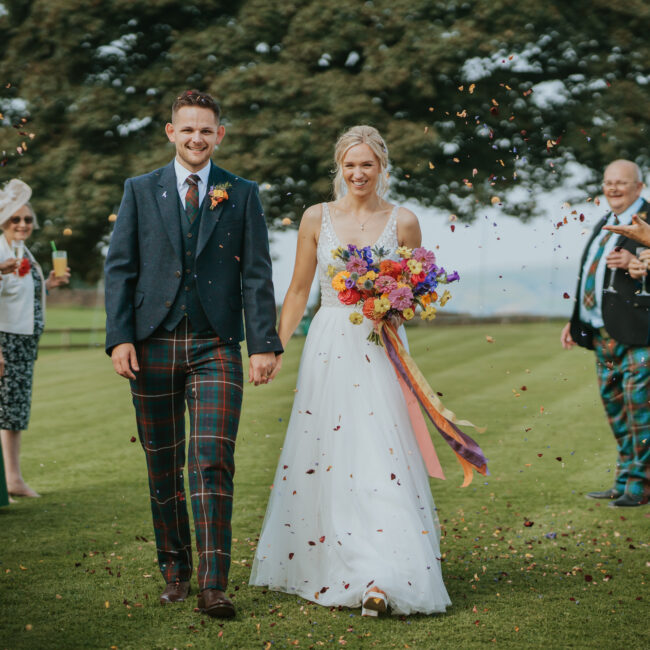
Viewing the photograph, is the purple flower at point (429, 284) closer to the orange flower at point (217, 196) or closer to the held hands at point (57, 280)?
the orange flower at point (217, 196)

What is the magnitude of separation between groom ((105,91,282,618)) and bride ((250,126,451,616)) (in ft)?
1.55

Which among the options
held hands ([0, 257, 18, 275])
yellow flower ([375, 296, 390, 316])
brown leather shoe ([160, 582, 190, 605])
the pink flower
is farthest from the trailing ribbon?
held hands ([0, 257, 18, 275])

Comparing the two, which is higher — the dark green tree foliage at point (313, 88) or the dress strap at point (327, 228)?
the dark green tree foliage at point (313, 88)

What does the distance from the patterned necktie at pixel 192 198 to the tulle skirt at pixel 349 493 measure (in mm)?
958

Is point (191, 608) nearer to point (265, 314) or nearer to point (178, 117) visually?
point (265, 314)

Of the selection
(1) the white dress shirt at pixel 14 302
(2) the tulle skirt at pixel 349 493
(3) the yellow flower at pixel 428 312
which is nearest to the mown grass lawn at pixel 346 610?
(2) the tulle skirt at pixel 349 493

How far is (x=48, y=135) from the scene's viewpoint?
19172 millimetres

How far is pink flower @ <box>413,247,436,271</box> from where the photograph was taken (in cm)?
495

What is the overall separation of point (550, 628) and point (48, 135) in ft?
55.6

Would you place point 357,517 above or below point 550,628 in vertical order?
above

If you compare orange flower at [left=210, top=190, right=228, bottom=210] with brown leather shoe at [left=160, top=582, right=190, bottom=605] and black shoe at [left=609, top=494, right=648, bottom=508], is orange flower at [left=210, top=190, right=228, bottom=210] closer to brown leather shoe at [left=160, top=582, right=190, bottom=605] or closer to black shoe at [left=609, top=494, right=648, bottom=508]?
brown leather shoe at [left=160, top=582, right=190, bottom=605]

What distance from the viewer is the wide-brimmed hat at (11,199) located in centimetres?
724

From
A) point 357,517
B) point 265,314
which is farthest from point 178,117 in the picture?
point 357,517

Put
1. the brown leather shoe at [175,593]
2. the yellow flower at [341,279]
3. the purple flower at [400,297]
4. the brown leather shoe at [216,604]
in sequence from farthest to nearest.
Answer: the yellow flower at [341,279] → the purple flower at [400,297] → the brown leather shoe at [175,593] → the brown leather shoe at [216,604]
